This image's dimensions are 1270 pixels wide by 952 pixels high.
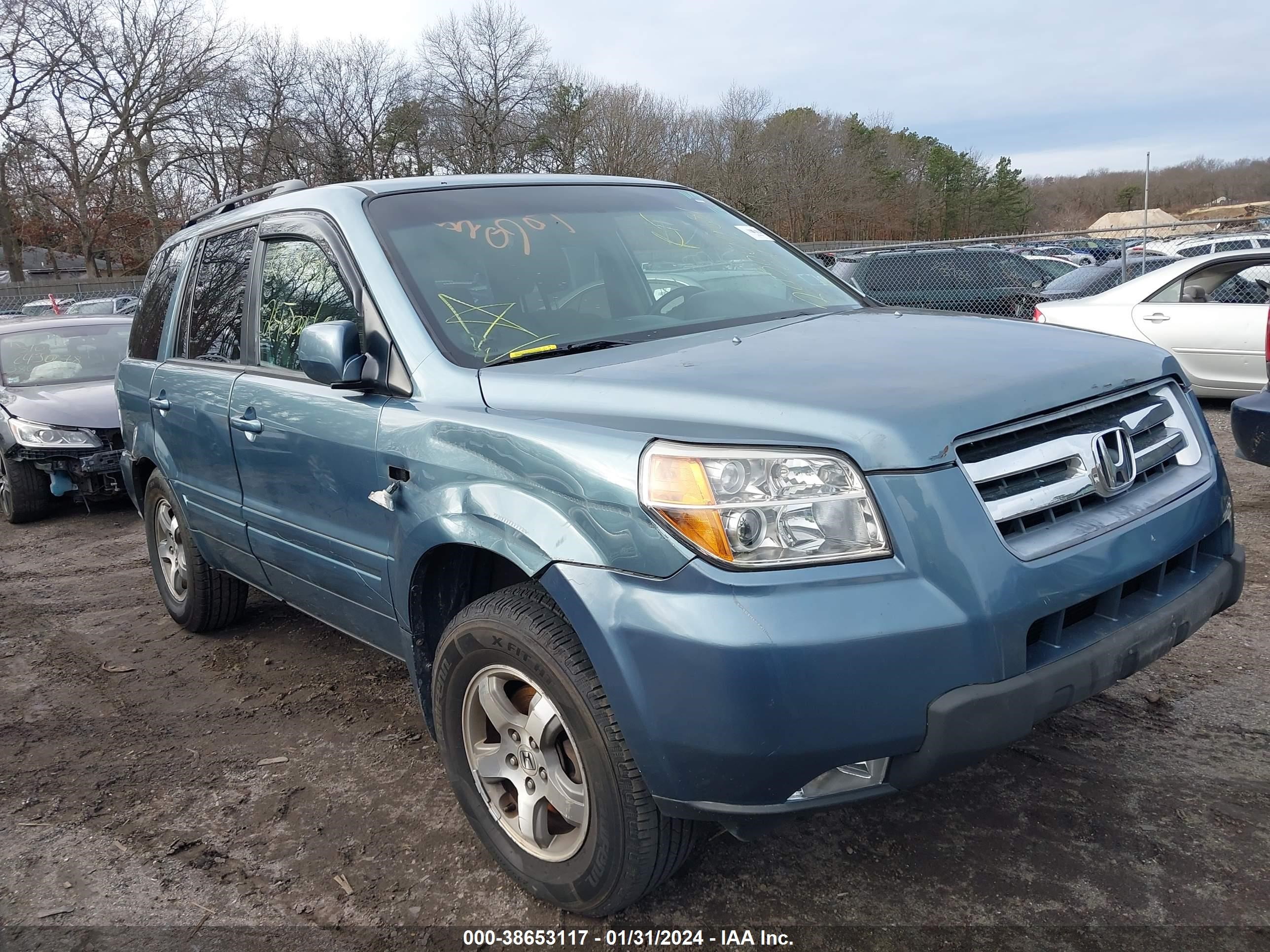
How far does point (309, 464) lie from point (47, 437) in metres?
5.55

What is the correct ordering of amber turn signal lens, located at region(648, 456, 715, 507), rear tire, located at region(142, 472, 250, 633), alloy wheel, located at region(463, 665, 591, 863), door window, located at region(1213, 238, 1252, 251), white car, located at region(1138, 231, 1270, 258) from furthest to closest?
1. door window, located at region(1213, 238, 1252, 251)
2. white car, located at region(1138, 231, 1270, 258)
3. rear tire, located at region(142, 472, 250, 633)
4. alloy wheel, located at region(463, 665, 591, 863)
5. amber turn signal lens, located at region(648, 456, 715, 507)

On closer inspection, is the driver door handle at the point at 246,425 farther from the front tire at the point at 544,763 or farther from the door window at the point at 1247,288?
the door window at the point at 1247,288

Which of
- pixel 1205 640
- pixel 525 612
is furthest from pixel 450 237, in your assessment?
pixel 1205 640

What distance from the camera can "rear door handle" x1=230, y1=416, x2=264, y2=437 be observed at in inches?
133

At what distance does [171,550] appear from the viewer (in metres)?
4.76

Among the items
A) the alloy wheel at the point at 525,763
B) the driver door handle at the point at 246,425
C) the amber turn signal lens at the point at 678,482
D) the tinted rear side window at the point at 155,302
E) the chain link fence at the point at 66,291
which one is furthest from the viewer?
the chain link fence at the point at 66,291

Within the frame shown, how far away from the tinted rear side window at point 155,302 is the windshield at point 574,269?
6.46 ft

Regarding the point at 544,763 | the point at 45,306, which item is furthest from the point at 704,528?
the point at 45,306

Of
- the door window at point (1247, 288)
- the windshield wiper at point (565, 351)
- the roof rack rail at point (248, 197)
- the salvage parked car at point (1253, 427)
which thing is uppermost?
the roof rack rail at point (248, 197)

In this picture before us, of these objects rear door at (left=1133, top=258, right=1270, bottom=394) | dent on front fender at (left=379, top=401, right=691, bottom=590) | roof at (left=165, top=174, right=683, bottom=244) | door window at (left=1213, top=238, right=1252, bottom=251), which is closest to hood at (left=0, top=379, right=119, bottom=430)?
roof at (left=165, top=174, right=683, bottom=244)

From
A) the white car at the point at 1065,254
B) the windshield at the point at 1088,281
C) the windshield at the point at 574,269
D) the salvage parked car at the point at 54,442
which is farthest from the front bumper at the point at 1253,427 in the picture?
the white car at the point at 1065,254

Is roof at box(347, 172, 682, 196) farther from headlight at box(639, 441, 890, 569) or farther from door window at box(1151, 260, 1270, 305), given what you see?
door window at box(1151, 260, 1270, 305)

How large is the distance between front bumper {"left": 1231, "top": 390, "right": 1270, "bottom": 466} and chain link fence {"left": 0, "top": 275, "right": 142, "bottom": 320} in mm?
35550

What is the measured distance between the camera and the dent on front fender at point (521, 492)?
6.70ft
